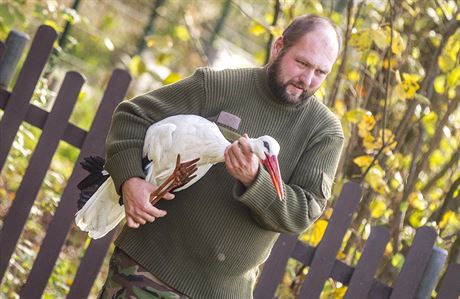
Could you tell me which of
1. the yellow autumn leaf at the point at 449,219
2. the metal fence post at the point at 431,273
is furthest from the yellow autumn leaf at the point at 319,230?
the yellow autumn leaf at the point at 449,219

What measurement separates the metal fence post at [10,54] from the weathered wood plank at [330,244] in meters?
1.68

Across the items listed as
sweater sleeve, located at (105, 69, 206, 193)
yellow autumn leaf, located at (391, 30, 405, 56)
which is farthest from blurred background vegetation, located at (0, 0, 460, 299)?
sweater sleeve, located at (105, 69, 206, 193)

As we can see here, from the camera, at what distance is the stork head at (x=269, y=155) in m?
2.73

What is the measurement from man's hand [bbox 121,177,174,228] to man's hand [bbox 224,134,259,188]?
0.75 ft

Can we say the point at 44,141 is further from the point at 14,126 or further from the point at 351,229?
the point at 351,229

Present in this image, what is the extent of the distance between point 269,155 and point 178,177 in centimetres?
32

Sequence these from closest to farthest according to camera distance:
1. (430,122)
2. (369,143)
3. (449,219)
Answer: (369,143) < (449,219) < (430,122)

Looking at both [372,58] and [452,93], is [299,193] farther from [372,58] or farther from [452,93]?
[452,93]

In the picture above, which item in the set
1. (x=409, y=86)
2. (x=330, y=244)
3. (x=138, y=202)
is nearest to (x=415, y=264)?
(x=330, y=244)

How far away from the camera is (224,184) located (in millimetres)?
3053

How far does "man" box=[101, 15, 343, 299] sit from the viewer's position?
9.93 ft

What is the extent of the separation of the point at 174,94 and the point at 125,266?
0.59 meters

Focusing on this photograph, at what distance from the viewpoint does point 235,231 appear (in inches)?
120

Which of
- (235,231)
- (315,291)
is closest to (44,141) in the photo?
(315,291)
